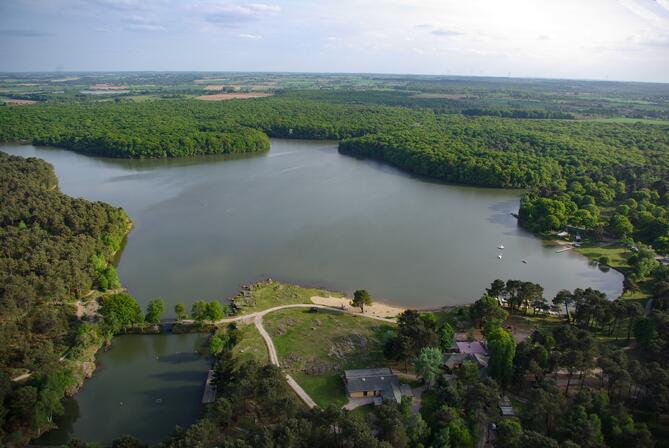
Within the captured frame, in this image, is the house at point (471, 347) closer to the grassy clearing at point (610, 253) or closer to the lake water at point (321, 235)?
the lake water at point (321, 235)

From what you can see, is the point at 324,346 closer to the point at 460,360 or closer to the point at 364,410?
the point at 364,410

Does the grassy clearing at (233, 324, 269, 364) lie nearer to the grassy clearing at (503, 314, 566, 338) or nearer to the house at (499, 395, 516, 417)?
the house at (499, 395, 516, 417)

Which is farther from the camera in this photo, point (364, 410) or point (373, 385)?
point (373, 385)

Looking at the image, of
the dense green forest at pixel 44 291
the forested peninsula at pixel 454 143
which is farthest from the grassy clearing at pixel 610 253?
the dense green forest at pixel 44 291

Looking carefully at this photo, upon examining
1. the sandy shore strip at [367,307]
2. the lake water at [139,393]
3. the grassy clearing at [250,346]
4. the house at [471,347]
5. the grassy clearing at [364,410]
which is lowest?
the lake water at [139,393]

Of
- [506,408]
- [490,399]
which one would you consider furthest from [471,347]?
[490,399]

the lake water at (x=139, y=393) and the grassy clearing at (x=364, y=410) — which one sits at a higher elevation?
the grassy clearing at (x=364, y=410)

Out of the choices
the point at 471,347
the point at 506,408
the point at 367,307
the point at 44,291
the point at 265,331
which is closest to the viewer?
the point at 506,408
